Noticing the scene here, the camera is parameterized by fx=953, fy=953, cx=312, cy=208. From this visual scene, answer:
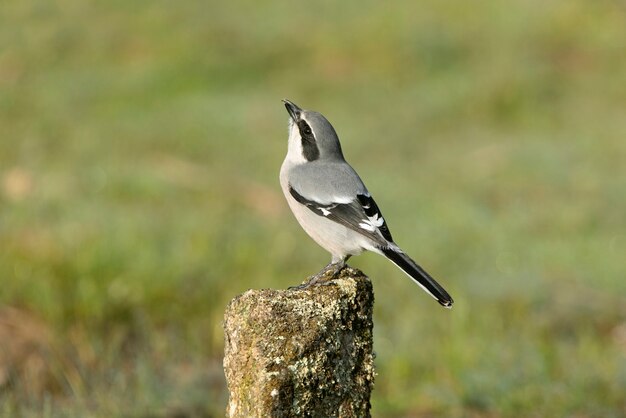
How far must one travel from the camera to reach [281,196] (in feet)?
37.3

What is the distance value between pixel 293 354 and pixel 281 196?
25.8ft

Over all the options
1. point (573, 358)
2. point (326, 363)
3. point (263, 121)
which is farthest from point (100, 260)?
point (263, 121)

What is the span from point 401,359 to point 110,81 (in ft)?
35.1

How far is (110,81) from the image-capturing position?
16.2 metres

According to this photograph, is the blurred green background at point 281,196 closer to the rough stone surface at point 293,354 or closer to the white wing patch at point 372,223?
the white wing patch at point 372,223

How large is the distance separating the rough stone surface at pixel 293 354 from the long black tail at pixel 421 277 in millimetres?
440

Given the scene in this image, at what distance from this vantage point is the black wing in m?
4.54

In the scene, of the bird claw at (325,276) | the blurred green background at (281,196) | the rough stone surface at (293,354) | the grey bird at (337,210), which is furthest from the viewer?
the blurred green background at (281,196)

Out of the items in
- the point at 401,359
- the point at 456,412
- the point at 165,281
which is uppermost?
the point at 165,281

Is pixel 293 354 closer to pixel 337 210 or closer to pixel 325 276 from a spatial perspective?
pixel 325 276

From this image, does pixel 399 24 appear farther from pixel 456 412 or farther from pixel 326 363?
pixel 326 363

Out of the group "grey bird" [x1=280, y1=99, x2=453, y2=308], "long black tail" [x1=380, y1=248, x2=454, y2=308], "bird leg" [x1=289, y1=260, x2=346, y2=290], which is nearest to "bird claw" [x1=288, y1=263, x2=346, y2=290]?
"bird leg" [x1=289, y1=260, x2=346, y2=290]

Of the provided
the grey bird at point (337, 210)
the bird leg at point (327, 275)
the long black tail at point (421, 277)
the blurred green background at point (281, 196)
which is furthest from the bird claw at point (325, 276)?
the blurred green background at point (281, 196)

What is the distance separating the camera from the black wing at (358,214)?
14.9 ft
